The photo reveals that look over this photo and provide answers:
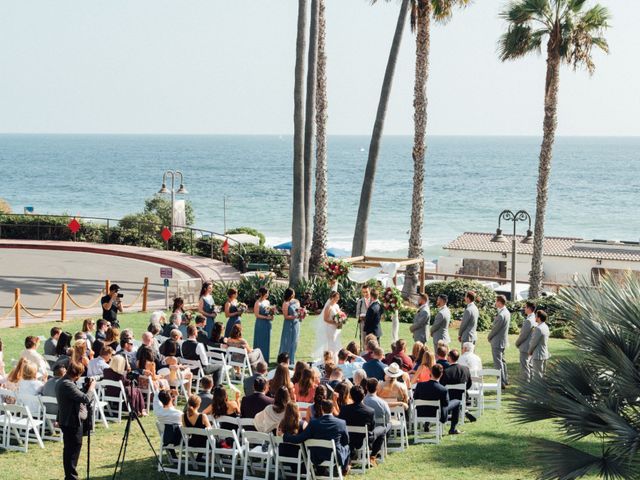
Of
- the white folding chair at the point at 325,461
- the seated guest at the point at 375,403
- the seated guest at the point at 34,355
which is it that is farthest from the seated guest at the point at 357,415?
the seated guest at the point at 34,355

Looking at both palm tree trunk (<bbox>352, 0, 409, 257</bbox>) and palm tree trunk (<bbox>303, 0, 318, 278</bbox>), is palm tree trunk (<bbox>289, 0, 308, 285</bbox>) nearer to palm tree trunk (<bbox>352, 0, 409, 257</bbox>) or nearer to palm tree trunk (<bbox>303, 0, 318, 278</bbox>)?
palm tree trunk (<bbox>303, 0, 318, 278</bbox>)

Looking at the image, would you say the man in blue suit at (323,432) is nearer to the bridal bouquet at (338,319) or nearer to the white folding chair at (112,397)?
the white folding chair at (112,397)

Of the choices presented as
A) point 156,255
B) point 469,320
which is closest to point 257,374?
point 469,320

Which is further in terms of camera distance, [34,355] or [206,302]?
[206,302]

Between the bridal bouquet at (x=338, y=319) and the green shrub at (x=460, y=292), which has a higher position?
the bridal bouquet at (x=338, y=319)

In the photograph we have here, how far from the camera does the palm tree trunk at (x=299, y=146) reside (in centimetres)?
2792

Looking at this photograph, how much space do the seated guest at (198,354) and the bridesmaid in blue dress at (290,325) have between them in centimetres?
244

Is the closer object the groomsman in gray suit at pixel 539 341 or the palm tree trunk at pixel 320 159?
the groomsman in gray suit at pixel 539 341

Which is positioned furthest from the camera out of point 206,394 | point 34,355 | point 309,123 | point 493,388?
point 309,123

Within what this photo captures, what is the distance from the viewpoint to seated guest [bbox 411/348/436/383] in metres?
14.5

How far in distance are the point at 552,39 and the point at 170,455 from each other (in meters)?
23.1

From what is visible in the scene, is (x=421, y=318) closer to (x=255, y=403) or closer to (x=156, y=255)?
(x=255, y=403)

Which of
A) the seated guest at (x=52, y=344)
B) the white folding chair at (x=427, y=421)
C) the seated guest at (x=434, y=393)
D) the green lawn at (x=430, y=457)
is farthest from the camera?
the seated guest at (x=52, y=344)

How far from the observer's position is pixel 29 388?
1362 centimetres
